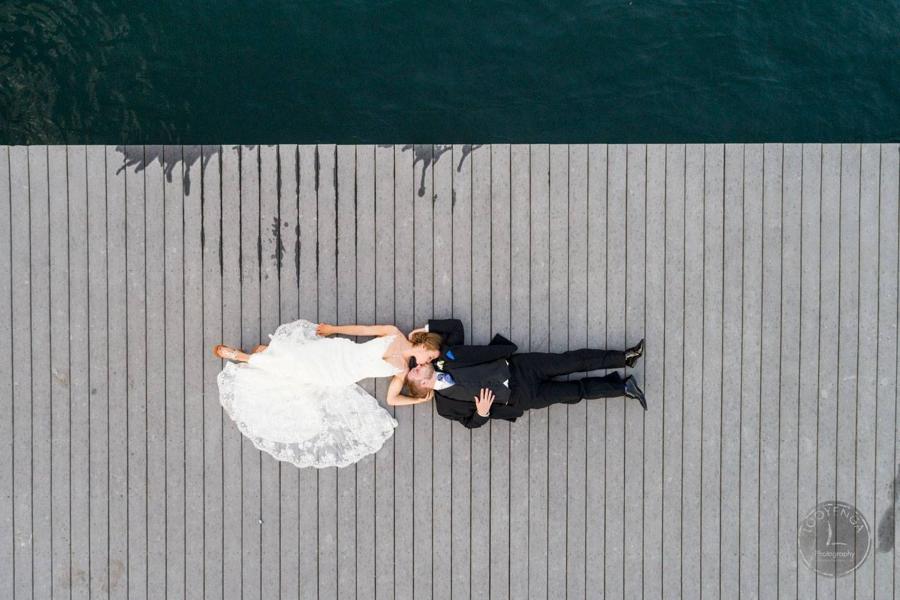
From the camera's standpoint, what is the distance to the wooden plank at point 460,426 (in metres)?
4.55

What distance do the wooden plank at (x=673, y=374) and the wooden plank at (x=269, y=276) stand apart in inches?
117

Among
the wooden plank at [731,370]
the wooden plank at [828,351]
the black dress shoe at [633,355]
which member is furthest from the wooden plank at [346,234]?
the wooden plank at [828,351]

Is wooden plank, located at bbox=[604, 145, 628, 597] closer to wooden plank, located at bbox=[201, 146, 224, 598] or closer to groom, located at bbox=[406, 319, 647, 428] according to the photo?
groom, located at bbox=[406, 319, 647, 428]

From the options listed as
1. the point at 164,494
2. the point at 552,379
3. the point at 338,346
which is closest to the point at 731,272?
the point at 552,379

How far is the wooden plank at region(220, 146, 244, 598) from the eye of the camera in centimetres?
457

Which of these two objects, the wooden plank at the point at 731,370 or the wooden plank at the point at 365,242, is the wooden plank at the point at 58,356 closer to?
the wooden plank at the point at 365,242

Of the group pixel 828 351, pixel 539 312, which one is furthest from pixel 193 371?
pixel 828 351

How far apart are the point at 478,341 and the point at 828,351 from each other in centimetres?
269

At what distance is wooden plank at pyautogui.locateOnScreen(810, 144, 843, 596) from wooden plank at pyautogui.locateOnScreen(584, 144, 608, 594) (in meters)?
1.66
